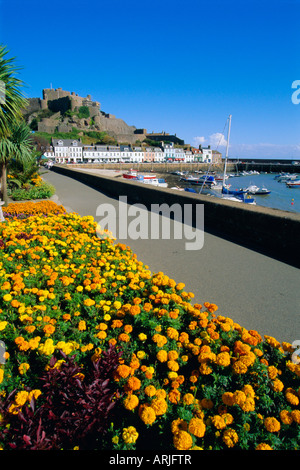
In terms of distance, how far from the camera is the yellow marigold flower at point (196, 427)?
1627 mm

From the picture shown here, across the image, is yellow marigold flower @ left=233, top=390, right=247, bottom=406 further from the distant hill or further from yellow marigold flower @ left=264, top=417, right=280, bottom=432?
the distant hill

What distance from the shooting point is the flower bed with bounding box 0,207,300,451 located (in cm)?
172

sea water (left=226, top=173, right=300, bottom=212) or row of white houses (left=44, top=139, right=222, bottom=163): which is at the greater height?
row of white houses (left=44, top=139, right=222, bottom=163)

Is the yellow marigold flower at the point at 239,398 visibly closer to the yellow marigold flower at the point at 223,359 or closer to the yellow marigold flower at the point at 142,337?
the yellow marigold flower at the point at 223,359

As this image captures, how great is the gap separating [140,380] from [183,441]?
62 cm

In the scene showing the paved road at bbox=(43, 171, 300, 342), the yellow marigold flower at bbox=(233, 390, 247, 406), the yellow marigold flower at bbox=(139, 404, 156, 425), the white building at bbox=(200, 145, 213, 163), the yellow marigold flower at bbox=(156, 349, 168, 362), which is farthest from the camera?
the white building at bbox=(200, 145, 213, 163)

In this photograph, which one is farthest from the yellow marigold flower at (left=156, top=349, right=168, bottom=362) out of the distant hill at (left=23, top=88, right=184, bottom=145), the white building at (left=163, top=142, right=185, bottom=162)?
the white building at (left=163, top=142, right=185, bottom=162)

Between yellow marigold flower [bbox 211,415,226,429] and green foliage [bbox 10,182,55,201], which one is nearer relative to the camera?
yellow marigold flower [bbox 211,415,226,429]

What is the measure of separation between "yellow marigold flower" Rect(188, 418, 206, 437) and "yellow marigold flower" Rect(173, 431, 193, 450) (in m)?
0.04

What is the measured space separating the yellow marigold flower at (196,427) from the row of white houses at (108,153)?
3817 inches

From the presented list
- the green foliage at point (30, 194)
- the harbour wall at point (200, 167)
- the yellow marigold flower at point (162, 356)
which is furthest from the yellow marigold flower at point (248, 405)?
the harbour wall at point (200, 167)

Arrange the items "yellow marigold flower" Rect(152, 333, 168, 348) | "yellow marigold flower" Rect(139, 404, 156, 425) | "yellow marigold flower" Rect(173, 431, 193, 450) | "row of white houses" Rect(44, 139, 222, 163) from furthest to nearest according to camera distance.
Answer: "row of white houses" Rect(44, 139, 222, 163), "yellow marigold flower" Rect(152, 333, 168, 348), "yellow marigold flower" Rect(139, 404, 156, 425), "yellow marigold flower" Rect(173, 431, 193, 450)

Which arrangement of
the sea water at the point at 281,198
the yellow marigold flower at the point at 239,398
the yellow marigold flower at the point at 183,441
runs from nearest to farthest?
the yellow marigold flower at the point at 183,441 → the yellow marigold flower at the point at 239,398 → the sea water at the point at 281,198

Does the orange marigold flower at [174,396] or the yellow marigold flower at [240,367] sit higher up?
the yellow marigold flower at [240,367]
